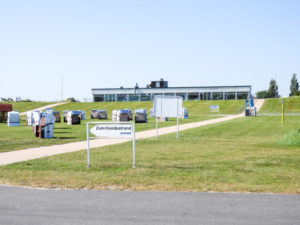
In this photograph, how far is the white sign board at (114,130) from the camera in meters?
10.6

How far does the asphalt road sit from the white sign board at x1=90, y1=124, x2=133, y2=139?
120 inches

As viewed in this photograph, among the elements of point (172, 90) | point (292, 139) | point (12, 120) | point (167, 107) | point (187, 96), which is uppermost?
point (172, 90)

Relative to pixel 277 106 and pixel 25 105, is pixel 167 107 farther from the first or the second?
pixel 25 105

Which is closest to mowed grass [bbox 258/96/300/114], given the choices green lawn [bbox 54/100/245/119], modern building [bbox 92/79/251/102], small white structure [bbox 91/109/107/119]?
green lawn [bbox 54/100/245/119]

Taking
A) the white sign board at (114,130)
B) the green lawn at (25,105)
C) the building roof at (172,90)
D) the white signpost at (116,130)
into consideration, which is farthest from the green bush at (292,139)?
the building roof at (172,90)

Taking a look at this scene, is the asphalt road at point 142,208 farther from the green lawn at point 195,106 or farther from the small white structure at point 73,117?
the green lawn at point 195,106

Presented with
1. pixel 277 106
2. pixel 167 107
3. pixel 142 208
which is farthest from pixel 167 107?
pixel 277 106

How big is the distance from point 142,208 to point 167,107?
49.2 feet

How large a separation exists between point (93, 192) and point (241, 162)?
5609 mm

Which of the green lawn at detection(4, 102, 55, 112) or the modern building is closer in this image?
the green lawn at detection(4, 102, 55, 112)

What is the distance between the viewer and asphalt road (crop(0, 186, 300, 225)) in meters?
5.77

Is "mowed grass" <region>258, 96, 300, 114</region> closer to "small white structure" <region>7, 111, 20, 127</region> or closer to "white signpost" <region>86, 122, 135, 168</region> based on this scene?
"small white structure" <region>7, 111, 20, 127</region>

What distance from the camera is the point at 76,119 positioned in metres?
40.1

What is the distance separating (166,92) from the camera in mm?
110875
